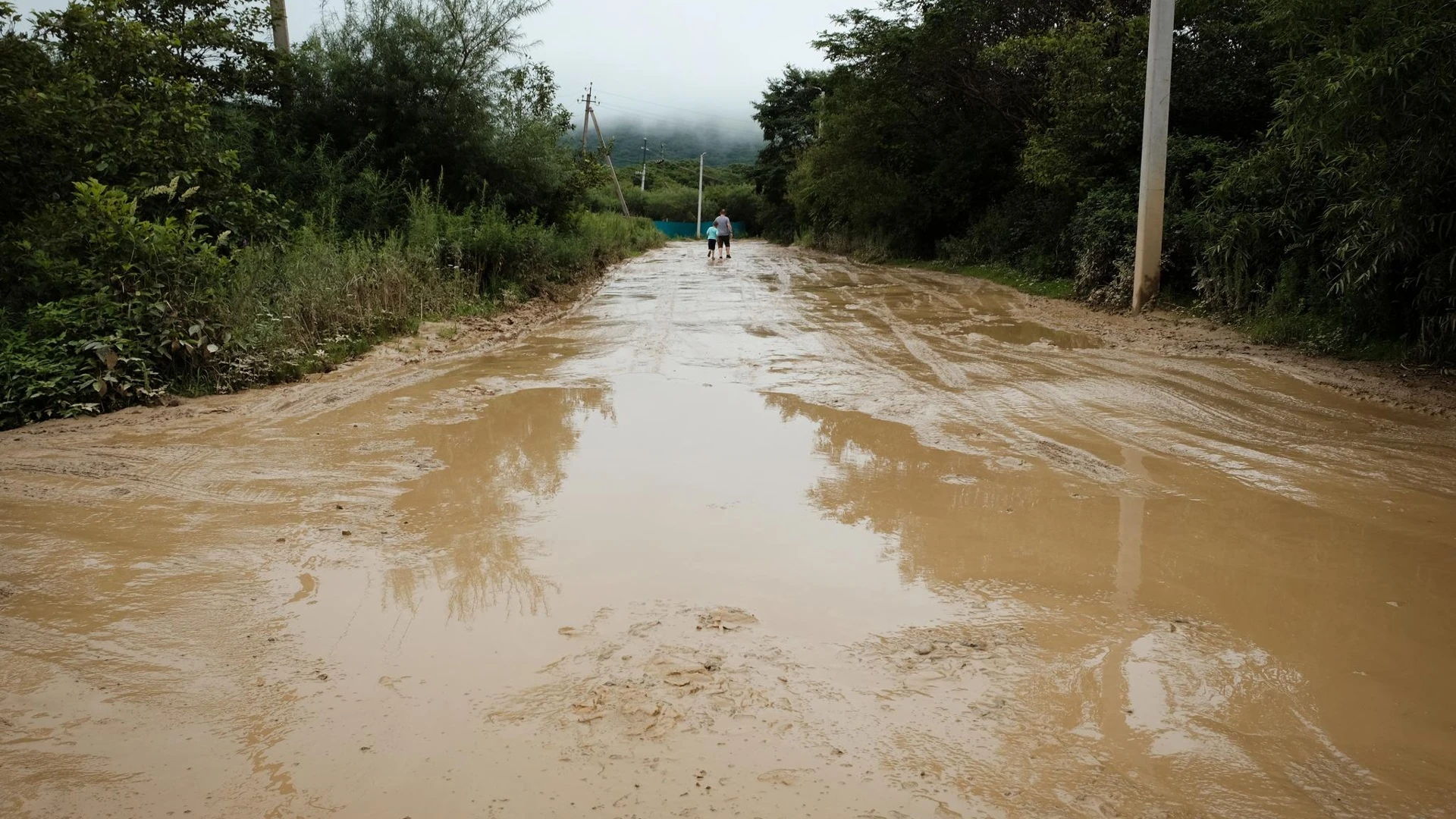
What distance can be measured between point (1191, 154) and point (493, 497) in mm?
12688

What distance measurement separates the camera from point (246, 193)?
437 inches

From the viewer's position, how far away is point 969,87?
73.2ft

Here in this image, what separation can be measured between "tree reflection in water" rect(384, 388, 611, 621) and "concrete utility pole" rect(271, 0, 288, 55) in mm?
10315

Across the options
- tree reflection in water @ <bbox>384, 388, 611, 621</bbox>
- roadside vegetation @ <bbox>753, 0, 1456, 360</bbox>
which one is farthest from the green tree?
tree reflection in water @ <bbox>384, 388, 611, 621</bbox>

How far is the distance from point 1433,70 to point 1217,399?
2763mm

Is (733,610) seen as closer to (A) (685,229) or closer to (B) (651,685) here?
(B) (651,685)

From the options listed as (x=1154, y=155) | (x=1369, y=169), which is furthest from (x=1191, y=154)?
(x=1369, y=169)

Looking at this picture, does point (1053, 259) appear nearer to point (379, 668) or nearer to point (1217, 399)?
point (1217, 399)

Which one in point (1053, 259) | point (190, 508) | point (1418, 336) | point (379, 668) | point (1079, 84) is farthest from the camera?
point (1053, 259)

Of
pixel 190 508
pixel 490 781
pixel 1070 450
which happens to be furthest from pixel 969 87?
pixel 490 781

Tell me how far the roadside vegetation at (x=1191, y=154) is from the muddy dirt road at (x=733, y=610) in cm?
212

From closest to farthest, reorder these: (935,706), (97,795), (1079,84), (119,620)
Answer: (97,795) < (935,706) < (119,620) < (1079,84)

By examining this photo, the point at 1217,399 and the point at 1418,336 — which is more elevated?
the point at 1418,336

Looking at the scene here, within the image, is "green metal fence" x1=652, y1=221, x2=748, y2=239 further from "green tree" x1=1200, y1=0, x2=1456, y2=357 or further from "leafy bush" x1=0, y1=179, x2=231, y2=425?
"leafy bush" x1=0, y1=179, x2=231, y2=425
